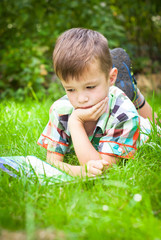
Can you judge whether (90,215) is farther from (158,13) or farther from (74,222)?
(158,13)

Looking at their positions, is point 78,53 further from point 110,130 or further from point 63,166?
point 63,166

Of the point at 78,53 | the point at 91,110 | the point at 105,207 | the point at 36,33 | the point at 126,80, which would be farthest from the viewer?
the point at 36,33

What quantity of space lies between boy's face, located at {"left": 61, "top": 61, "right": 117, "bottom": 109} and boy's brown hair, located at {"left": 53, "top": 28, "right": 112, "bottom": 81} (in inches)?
1.2

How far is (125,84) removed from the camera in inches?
103

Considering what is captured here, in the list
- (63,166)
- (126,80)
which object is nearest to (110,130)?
(63,166)

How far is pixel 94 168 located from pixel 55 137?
0.46 meters

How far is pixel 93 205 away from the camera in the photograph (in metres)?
1.29

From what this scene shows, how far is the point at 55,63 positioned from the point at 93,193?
0.83 m

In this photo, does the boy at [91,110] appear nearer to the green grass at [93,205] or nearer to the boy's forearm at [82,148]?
the boy's forearm at [82,148]

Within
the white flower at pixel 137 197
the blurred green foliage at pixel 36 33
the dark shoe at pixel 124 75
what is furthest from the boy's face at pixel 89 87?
the blurred green foliage at pixel 36 33

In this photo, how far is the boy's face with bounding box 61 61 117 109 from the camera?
1697 mm

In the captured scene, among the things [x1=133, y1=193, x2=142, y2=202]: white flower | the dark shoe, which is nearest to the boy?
[x1=133, y1=193, x2=142, y2=202]: white flower

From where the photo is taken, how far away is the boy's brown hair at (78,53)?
66.4 inches

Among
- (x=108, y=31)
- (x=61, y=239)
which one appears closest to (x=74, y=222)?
(x=61, y=239)
